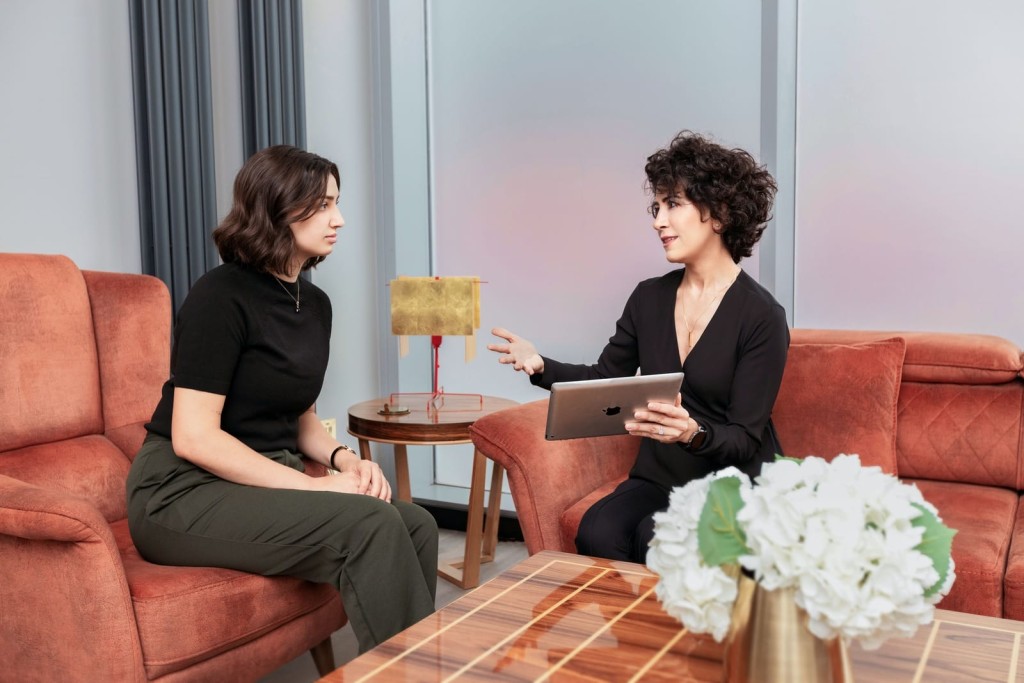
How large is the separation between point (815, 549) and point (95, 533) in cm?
120

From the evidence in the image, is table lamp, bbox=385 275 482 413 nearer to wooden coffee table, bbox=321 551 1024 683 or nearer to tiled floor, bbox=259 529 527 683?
tiled floor, bbox=259 529 527 683

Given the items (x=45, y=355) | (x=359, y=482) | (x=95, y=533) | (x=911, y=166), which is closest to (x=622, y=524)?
(x=359, y=482)

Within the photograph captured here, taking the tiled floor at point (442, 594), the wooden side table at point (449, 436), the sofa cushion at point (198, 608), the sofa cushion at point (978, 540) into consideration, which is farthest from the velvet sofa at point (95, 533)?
the sofa cushion at point (978, 540)

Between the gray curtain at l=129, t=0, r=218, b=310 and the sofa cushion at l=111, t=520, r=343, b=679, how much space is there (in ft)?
3.99

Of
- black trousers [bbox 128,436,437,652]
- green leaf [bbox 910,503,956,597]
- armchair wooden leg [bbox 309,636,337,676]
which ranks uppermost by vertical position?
green leaf [bbox 910,503,956,597]

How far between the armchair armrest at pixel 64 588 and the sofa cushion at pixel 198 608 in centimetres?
3

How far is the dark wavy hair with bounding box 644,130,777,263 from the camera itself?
2.06 metres

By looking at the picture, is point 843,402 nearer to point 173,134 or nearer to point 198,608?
point 198,608

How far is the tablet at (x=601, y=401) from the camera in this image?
1.67 m

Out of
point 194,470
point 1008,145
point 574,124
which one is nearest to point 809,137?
point 1008,145

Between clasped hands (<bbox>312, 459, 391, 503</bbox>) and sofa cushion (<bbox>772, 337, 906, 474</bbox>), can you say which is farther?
sofa cushion (<bbox>772, 337, 906, 474</bbox>)

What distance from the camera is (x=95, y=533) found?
60.5 inches

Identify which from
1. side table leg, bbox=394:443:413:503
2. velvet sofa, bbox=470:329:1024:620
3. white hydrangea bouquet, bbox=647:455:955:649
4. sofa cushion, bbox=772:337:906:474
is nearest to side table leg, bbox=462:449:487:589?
side table leg, bbox=394:443:413:503

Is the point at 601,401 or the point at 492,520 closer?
the point at 601,401
